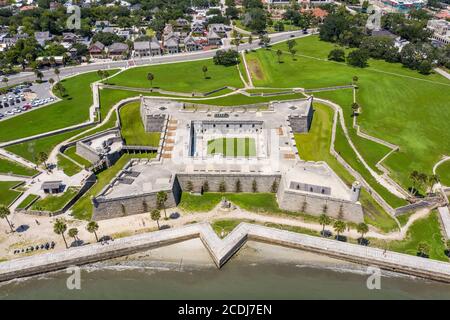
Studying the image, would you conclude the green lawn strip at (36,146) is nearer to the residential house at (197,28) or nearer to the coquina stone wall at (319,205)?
the coquina stone wall at (319,205)

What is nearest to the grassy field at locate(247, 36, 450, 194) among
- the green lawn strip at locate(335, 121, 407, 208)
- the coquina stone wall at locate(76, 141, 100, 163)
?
the green lawn strip at locate(335, 121, 407, 208)

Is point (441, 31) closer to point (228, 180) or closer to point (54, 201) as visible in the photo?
point (228, 180)

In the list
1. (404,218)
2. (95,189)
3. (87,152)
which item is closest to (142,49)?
(87,152)

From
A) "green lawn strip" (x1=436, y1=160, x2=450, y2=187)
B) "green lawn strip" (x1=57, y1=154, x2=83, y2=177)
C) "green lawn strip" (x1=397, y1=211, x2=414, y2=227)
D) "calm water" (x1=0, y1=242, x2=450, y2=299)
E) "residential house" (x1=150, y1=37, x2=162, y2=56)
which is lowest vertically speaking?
"calm water" (x1=0, y1=242, x2=450, y2=299)

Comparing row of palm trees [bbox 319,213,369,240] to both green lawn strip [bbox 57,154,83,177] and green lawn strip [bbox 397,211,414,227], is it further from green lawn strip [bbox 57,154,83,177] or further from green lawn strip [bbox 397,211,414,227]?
green lawn strip [bbox 57,154,83,177]

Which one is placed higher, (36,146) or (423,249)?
(36,146)

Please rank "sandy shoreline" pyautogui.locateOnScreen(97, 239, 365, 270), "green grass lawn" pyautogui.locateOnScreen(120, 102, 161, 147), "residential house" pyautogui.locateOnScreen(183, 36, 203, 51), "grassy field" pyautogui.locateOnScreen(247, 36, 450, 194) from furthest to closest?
"residential house" pyautogui.locateOnScreen(183, 36, 203, 51)
"green grass lawn" pyautogui.locateOnScreen(120, 102, 161, 147)
"grassy field" pyautogui.locateOnScreen(247, 36, 450, 194)
"sandy shoreline" pyautogui.locateOnScreen(97, 239, 365, 270)
